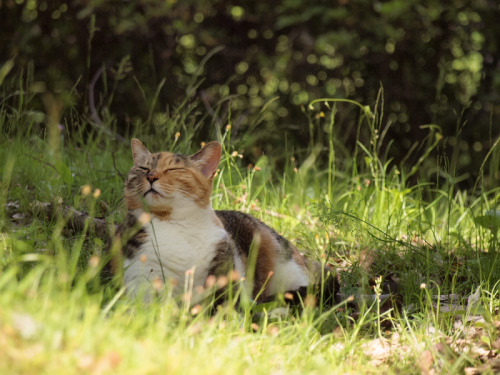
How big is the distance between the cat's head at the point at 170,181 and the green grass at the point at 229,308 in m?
0.28

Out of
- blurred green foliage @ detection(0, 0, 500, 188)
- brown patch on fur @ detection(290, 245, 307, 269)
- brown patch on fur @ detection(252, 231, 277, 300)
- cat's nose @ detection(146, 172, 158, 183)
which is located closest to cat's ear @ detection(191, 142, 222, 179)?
cat's nose @ detection(146, 172, 158, 183)

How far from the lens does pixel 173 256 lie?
8.52 feet

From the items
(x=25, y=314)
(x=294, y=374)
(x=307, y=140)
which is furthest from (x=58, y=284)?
(x=307, y=140)

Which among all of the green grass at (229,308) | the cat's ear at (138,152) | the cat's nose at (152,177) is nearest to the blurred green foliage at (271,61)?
the green grass at (229,308)

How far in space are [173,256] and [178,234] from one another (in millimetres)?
101

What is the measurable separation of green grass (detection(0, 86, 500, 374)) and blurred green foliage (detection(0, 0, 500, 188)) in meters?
1.51

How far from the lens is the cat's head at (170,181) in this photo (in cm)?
265

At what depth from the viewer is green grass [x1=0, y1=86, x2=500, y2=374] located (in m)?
1.73

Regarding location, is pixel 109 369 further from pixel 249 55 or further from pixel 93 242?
pixel 249 55

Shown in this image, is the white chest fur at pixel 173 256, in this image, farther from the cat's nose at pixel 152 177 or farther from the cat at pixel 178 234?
the cat's nose at pixel 152 177

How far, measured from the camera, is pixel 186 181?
2717 mm

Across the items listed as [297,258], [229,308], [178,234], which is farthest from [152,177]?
[297,258]

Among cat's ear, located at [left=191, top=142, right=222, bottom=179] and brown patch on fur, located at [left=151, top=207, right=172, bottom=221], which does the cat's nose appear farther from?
cat's ear, located at [left=191, top=142, right=222, bottom=179]

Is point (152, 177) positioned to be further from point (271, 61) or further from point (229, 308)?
point (271, 61)
